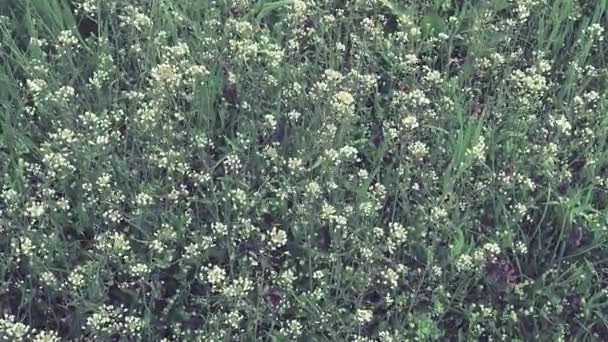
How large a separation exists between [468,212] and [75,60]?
181 centimetres

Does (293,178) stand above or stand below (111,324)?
above

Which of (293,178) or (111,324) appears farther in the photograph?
(293,178)

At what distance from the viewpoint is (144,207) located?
3.45 m

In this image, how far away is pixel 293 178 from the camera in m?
3.61

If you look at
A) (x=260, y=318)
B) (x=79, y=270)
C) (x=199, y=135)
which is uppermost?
(x=199, y=135)

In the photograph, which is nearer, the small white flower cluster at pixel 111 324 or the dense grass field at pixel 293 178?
the small white flower cluster at pixel 111 324

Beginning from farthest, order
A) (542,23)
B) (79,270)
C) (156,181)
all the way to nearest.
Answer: (542,23) → (156,181) → (79,270)

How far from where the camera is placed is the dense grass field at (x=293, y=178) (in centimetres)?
343

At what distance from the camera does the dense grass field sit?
3426mm

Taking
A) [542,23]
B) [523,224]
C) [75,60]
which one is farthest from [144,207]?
[542,23]

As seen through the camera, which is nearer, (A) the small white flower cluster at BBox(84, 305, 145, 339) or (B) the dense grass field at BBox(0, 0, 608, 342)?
(A) the small white flower cluster at BBox(84, 305, 145, 339)

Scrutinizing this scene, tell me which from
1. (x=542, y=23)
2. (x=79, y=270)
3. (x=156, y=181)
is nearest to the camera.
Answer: (x=79, y=270)

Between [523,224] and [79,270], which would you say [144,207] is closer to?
[79,270]

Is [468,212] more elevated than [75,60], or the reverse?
[75,60]
